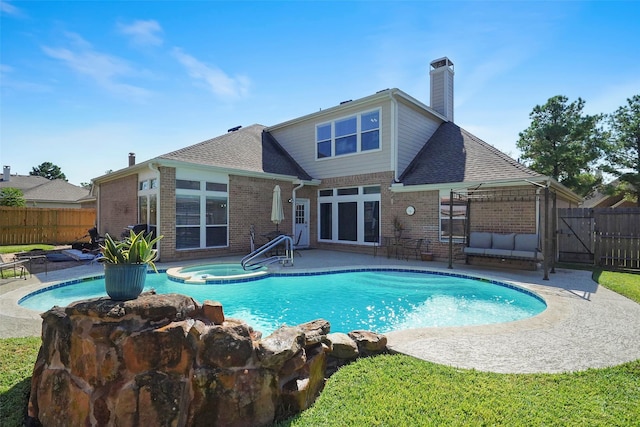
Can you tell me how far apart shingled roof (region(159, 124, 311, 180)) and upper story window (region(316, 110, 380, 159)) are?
174 centimetres

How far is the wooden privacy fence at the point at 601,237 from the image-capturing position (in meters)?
10.6

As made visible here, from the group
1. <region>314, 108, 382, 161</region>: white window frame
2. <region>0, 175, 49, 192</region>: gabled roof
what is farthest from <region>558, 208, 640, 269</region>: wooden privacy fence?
<region>0, 175, 49, 192</region>: gabled roof

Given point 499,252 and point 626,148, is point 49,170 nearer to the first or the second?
point 499,252

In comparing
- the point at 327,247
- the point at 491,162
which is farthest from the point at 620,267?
the point at 327,247

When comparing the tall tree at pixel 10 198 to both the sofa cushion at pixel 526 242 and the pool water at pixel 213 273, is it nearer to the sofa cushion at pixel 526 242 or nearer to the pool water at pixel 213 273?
the pool water at pixel 213 273

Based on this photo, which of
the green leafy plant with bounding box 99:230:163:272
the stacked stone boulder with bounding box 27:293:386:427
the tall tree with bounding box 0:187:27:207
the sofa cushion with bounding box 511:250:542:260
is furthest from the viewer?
the tall tree with bounding box 0:187:27:207

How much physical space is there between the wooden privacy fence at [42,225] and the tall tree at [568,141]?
2661cm

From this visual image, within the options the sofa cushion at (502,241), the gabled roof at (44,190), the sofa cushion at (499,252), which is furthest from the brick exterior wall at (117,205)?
the gabled roof at (44,190)

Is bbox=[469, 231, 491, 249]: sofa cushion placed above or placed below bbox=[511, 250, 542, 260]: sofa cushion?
above

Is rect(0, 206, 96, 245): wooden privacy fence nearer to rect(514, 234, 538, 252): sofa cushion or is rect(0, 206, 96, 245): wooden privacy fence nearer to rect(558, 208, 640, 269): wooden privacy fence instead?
rect(514, 234, 538, 252): sofa cushion

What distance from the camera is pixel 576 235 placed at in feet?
39.2

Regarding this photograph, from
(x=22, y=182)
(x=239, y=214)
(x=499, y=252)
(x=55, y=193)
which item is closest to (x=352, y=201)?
(x=239, y=214)

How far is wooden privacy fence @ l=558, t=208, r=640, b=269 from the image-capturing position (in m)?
10.6

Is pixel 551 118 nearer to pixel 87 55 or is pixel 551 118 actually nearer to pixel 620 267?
pixel 620 267
